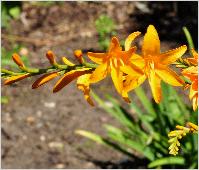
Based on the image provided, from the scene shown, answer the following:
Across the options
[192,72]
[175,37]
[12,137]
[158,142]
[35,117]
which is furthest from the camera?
[175,37]

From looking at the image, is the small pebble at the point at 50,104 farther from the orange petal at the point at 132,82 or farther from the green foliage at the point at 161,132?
the orange petal at the point at 132,82

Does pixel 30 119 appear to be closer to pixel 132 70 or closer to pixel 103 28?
pixel 103 28

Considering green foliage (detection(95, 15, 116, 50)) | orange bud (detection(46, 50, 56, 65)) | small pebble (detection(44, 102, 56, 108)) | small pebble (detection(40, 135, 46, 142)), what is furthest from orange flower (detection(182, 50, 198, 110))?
green foliage (detection(95, 15, 116, 50))

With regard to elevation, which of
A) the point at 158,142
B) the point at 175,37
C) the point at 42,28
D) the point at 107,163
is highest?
the point at 42,28

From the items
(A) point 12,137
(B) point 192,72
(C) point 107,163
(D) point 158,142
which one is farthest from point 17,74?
(A) point 12,137

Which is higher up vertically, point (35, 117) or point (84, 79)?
point (84, 79)

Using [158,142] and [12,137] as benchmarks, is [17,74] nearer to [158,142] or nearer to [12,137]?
[158,142]

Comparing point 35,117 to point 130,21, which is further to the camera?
point 130,21

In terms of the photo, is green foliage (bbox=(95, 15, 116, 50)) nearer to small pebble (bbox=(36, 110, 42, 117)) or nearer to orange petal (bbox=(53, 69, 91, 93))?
small pebble (bbox=(36, 110, 42, 117))
